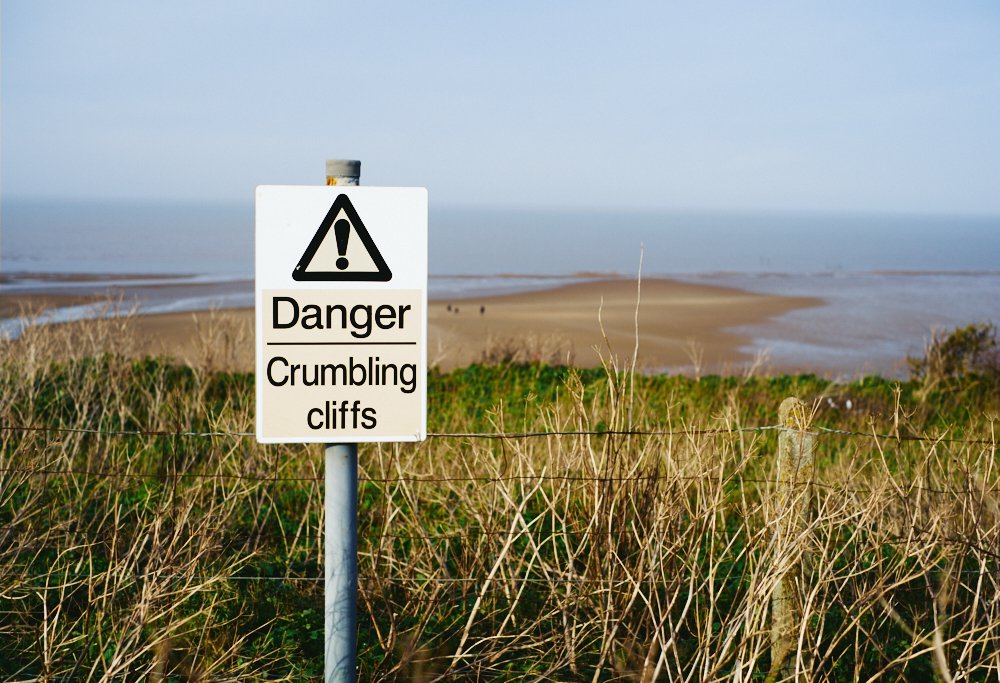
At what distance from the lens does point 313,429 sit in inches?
107

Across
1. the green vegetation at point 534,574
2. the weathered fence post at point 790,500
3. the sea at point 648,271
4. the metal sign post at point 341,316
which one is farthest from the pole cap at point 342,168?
the sea at point 648,271

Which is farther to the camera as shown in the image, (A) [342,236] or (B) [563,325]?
(B) [563,325]

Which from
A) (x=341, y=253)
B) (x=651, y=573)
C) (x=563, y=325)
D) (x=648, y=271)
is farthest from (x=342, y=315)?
(x=648, y=271)

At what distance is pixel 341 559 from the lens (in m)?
2.80

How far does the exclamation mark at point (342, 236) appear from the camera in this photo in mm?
2686

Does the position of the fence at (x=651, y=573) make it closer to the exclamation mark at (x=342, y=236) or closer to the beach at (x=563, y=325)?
the exclamation mark at (x=342, y=236)

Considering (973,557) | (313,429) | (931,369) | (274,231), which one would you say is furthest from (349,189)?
(931,369)

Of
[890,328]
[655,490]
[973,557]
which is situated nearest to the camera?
[655,490]

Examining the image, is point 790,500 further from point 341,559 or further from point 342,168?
point 342,168

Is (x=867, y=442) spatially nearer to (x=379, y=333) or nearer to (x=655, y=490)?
(x=655, y=490)

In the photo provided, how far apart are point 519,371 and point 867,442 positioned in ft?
12.2

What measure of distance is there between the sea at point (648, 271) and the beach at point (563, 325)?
2.56ft

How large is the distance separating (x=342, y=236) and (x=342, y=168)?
0.61 ft

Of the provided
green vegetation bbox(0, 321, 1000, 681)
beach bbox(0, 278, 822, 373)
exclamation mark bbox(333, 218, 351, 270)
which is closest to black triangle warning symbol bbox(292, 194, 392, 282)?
exclamation mark bbox(333, 218, 351, 270)
